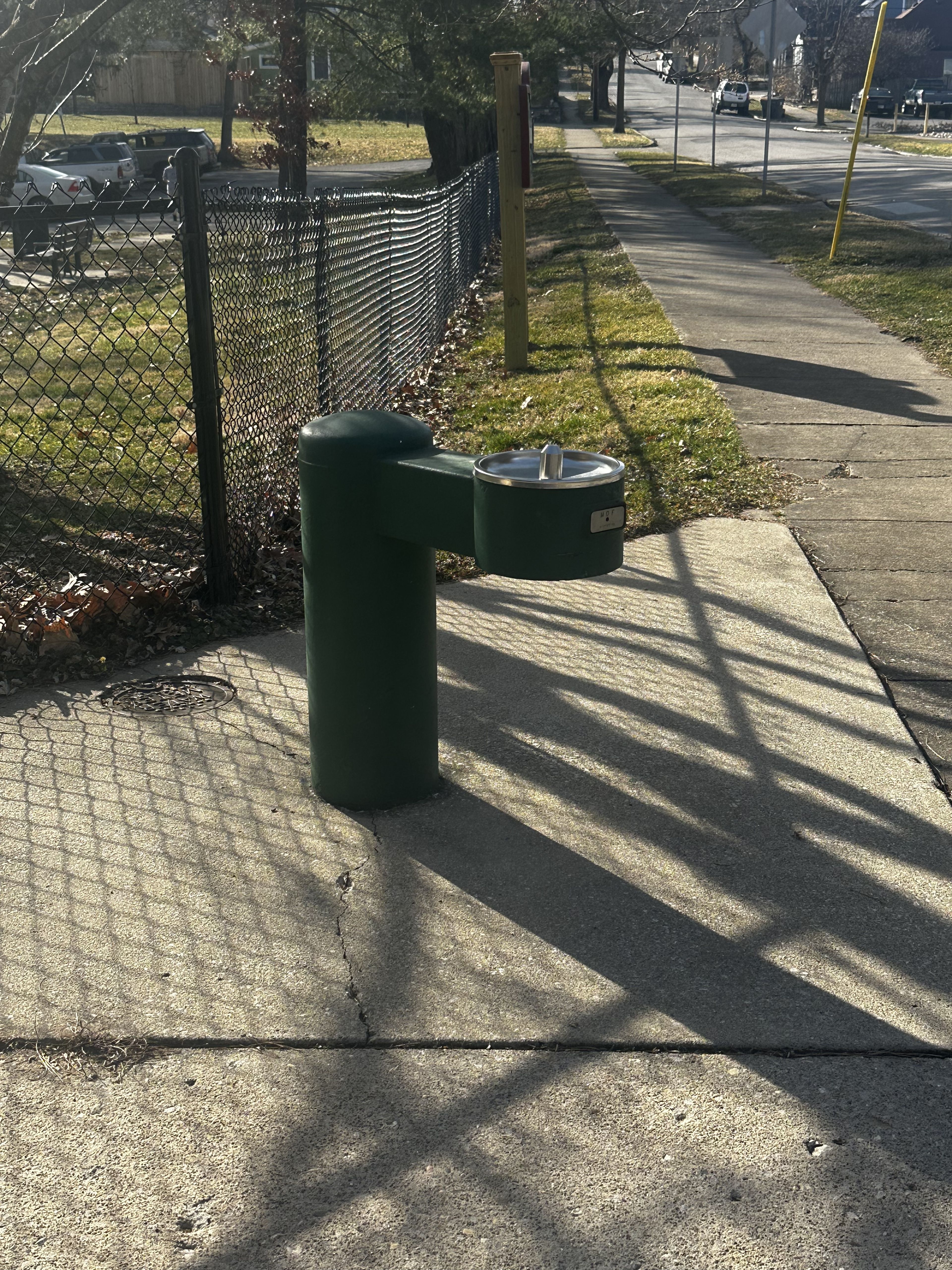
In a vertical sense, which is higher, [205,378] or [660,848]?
[205,378]

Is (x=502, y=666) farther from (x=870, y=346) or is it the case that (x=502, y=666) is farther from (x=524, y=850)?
(x=870, y=346)

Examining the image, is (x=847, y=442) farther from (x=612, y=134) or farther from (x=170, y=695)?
(x=612, y=134)

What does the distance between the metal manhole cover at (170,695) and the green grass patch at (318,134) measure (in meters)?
40.4

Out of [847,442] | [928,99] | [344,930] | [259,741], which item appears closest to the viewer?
[344,930]

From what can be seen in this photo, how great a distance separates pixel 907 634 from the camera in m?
4.62

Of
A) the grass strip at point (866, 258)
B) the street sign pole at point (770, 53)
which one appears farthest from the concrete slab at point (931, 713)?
the street sign pole at point (770, 53)

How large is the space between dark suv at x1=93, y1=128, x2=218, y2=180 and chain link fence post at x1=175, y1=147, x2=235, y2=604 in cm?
3742

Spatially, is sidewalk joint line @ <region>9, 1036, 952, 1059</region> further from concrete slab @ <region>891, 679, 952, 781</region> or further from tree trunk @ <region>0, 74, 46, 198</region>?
tree trunk @ <region>0, 74, 46, 198</region>

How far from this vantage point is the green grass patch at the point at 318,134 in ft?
156

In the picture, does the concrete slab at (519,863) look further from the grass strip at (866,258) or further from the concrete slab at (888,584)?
the grass strip at (866,258)

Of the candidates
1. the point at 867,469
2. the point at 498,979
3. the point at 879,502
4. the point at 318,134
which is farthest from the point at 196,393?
the point at 318,134

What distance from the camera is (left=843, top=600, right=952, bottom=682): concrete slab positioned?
4328mm

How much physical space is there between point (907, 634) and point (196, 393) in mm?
2710

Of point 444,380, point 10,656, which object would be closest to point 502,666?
point 10,656
